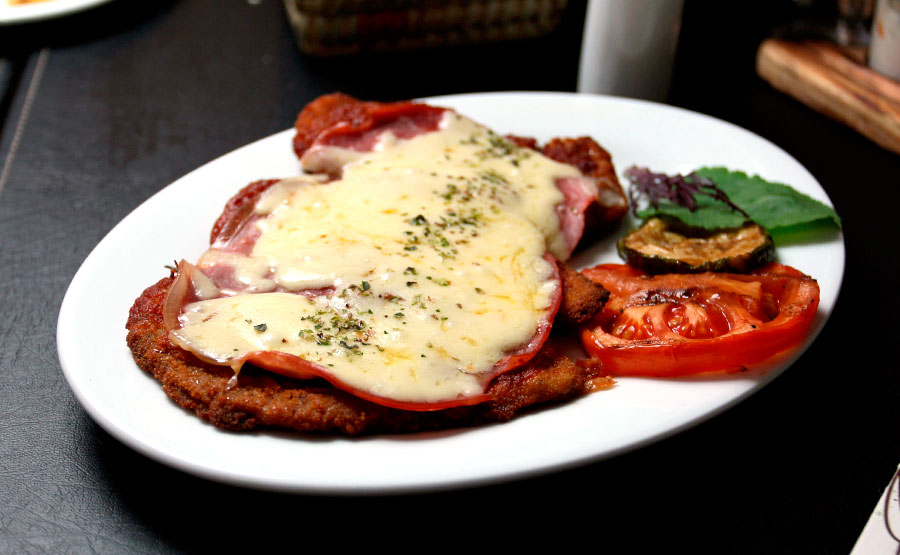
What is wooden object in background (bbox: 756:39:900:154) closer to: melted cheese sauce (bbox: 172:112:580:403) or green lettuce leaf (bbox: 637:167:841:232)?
green lettuce leaf (bbox: 637:167:841:232)

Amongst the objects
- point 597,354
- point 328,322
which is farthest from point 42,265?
point 597,354

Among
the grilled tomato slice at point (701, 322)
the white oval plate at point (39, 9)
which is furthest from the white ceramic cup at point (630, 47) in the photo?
the white oval plate at point (39, 9)

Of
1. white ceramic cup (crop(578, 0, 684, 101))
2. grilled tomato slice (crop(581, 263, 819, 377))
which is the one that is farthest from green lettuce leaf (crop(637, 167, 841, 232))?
white ceramic cup (crop(578, 0, 684, 101))

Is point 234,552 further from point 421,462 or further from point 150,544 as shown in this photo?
point 421,462

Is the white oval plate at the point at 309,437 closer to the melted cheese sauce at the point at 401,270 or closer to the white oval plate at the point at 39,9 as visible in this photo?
the melted cheese sauce at the point at 401,270

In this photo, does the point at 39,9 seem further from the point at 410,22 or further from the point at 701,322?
the point at 701,322

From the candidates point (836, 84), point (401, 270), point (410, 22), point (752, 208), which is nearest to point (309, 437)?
point (401, 270)
